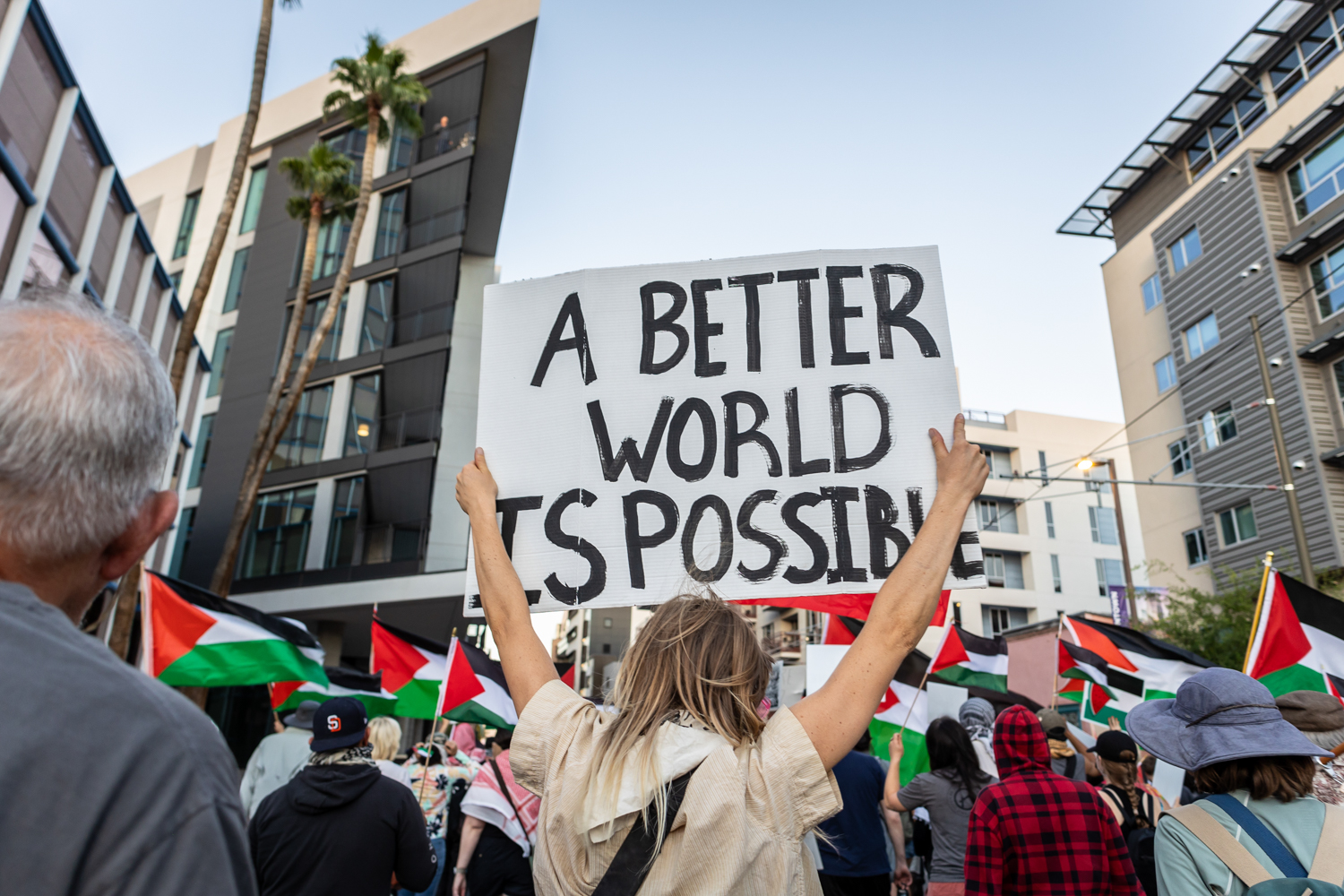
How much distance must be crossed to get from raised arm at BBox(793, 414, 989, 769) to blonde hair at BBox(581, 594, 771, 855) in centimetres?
14

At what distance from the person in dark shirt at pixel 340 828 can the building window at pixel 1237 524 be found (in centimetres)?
2725

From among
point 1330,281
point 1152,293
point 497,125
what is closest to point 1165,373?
point 1152,293

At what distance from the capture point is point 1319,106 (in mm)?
23500

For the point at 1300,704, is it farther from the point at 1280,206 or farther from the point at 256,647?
the point at 1280,206

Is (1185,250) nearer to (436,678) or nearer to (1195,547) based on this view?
(1195,547)

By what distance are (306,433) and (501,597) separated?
88.4ft

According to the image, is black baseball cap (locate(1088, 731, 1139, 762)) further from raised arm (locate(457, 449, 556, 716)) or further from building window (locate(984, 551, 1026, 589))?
building window (locate(984, 551, 1026, 589))

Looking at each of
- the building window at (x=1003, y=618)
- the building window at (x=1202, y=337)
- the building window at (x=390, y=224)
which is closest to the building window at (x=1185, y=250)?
the building window at (x=1202, y=337)

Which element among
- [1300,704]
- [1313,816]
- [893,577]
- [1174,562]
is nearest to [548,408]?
[893,577]

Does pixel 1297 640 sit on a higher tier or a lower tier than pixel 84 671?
higher

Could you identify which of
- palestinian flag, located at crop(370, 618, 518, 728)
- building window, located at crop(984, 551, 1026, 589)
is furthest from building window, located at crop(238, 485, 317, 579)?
building window, located at crop(984, 551, 1026, 589)

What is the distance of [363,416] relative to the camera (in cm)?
2678

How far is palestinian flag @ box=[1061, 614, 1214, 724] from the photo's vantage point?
7695 millimetres

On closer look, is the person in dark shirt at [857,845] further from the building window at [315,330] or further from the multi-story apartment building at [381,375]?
the building window at [315,330]
